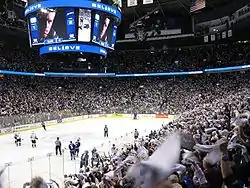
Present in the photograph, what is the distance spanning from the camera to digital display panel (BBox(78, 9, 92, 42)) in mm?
19984

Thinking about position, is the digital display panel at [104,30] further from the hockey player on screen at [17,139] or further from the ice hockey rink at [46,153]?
the hockey player on screen at [17,139]

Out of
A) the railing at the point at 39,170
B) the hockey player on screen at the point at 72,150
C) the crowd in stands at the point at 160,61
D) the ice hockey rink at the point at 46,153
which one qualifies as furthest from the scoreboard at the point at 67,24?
the crowd in stands at the point at 160,61

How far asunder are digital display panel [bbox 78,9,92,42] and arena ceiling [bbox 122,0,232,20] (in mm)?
16980

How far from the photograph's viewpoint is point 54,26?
20078 mm

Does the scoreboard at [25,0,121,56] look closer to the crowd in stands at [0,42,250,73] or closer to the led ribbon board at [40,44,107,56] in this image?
the led ribbon board at [40,44,107,56]

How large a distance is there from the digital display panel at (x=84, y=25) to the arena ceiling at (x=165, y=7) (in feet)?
55.7

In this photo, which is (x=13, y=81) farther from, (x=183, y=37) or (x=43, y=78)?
(x=183, y=37)

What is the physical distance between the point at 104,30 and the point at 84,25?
5.37ft

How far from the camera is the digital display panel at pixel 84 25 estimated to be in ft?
65.6

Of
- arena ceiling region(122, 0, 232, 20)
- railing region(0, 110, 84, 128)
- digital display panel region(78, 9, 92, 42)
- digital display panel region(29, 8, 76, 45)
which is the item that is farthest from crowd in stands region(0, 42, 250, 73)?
digital display panel region(78, 9, 92, 42)

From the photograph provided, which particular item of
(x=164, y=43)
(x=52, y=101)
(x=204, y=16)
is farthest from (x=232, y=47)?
(x=52, y=101)

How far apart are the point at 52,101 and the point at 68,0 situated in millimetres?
A: 21762

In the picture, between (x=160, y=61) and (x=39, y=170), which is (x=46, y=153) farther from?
(x=160, y=61)

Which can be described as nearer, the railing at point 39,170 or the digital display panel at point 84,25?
the railing at point 39,170
